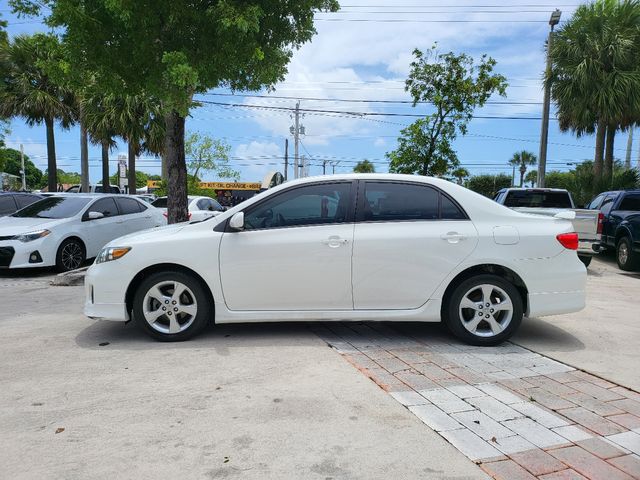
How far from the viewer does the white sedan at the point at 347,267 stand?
4.84 m

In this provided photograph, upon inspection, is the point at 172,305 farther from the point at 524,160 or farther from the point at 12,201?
the point at 524,160

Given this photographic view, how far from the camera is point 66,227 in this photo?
956 centimetres

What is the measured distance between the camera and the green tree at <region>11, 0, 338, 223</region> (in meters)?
7.12

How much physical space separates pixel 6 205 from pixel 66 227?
371cm

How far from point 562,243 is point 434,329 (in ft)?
5.06

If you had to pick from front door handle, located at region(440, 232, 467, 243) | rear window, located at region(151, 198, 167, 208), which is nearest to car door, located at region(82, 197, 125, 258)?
rear window, located at region(151, 198, 167, 208)

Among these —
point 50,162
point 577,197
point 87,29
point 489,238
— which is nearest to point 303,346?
point 489,238

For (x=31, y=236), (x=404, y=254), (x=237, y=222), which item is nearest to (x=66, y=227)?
(x=31, y=236)

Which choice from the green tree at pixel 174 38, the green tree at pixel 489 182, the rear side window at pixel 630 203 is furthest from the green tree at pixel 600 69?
the green tree at pixel 489 182

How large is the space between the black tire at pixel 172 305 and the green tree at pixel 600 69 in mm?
17819

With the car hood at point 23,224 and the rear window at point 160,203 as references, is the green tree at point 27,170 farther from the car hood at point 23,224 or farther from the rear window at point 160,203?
the car hood at point 23,224

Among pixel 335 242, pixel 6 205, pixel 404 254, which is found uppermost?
pixel 6 205

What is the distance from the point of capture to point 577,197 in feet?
65.8

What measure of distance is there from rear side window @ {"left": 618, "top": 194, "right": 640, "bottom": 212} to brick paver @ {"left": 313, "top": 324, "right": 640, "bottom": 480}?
338 inches
